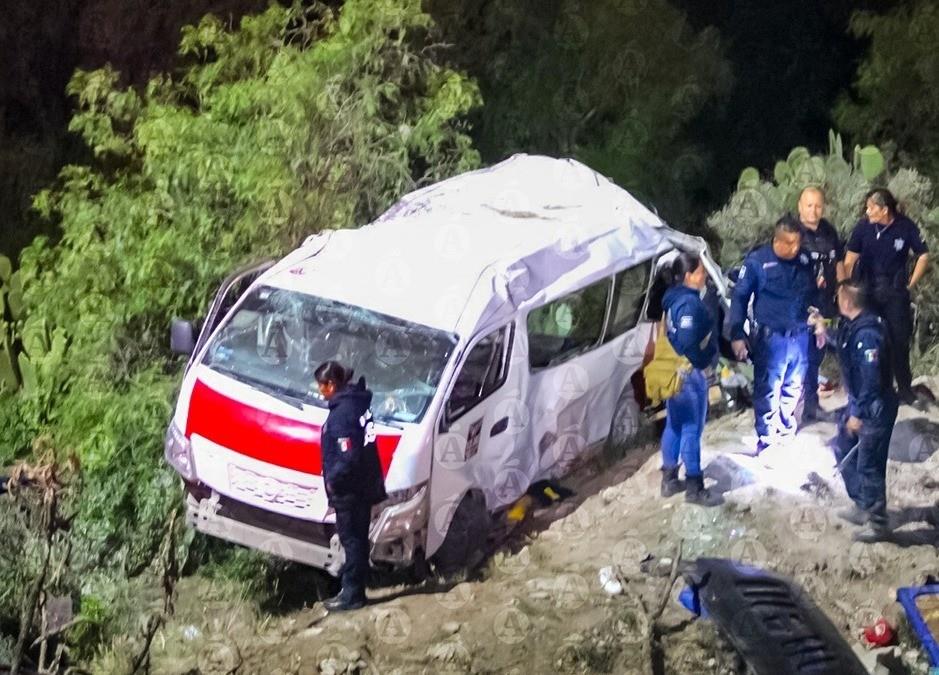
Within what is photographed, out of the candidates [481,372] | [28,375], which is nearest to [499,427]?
[481,372]

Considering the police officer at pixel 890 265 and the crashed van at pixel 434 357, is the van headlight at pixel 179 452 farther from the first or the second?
Answer: the police officer at pixel 890 265

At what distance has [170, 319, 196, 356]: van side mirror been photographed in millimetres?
3873

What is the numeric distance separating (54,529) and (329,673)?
113 centimetres

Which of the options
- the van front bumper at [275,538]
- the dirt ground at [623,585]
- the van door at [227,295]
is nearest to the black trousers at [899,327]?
the dirt ground at [623,585]

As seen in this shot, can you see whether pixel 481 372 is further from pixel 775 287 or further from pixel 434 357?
pixel 775 287

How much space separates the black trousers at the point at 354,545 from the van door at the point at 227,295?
0.73 m

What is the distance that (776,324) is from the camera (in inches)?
155

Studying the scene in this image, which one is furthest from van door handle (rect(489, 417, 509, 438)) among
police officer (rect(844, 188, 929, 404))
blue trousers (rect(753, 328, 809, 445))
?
police officer (rect(844, 188, 929, 404))

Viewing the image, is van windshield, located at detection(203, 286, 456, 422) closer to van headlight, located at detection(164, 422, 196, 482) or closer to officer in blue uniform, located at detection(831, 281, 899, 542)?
van headlight, located at detection(164, 422, 196, 482)

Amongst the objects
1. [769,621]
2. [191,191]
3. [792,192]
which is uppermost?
[792,192]

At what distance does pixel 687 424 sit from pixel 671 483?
0.64 ft

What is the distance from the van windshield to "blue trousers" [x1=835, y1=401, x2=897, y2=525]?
1.30 meters

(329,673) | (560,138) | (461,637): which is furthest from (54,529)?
(560,138)

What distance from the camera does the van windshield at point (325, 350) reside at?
12.0ft
